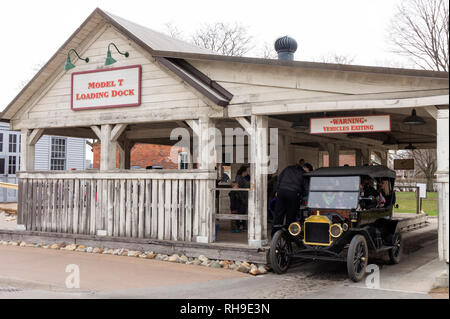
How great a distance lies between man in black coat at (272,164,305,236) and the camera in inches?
426

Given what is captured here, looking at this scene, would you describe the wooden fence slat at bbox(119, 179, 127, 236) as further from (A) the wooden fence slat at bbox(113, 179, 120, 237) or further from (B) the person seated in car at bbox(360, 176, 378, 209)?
(B) the person seated in car at bbox(360, 176, 378, 209)

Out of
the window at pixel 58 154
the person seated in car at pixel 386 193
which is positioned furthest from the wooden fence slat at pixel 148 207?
the window at pixel 58 154

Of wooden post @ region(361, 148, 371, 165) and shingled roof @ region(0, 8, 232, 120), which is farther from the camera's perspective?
wooden post @ region(361, 148, 371, 165)

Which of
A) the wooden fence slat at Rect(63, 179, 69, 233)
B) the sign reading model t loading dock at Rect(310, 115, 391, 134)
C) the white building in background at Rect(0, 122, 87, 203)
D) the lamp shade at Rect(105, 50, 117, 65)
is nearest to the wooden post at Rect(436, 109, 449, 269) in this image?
the sign reading model t loading dock at Rect(310, 115, 391, 134)

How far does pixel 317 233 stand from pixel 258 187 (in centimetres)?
173

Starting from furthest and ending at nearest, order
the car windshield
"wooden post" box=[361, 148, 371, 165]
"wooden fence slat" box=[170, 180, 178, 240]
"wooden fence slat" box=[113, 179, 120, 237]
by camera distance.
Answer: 1. "wooden post" box=[361, 148, 371, 165]
2. "wooden fence slat" box=[113, 179, 120, 237]
3. "wooden fence slat" box=[170, 180, 178, 240]
4. the car windshield

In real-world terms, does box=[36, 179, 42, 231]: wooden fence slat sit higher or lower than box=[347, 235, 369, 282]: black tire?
higher

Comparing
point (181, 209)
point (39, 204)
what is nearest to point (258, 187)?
point (181, 209)

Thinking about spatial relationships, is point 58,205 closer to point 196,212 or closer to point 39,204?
point 39,204

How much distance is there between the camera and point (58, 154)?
3131 centimetres

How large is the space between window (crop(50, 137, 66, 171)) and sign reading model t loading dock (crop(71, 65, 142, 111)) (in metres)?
19.3

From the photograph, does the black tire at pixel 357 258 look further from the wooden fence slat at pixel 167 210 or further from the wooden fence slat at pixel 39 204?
the wooden fence slat at pixel 39 204

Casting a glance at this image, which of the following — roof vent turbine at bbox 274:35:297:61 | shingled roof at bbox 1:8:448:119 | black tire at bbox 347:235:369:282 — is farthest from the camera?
roof vent turbine at bbox 274:35:297:61
